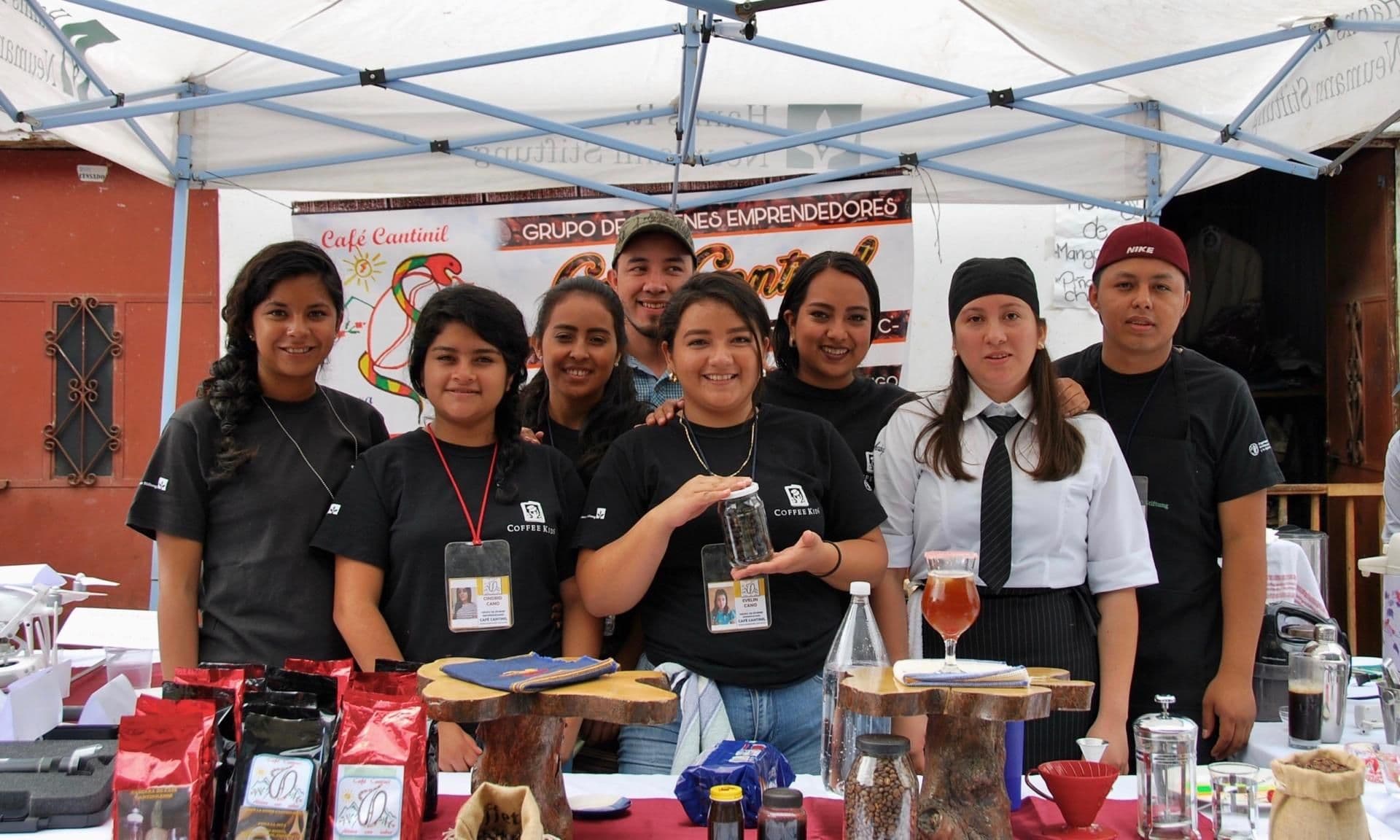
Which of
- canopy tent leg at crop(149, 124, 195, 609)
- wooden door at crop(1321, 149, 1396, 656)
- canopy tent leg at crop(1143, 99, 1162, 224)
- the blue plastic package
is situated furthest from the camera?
wooden door at crop(1321, 149, 1396, 656)

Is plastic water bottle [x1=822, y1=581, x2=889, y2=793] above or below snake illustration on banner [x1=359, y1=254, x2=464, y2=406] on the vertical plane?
below

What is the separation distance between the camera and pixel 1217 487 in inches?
103

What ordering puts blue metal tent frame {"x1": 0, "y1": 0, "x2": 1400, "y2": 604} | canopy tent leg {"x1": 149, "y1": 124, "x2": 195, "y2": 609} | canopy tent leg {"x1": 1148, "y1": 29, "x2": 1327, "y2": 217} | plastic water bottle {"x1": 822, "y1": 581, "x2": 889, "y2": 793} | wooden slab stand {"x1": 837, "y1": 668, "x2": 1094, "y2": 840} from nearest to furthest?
1. wooden slab stand {"x1": 837, "y1": 668, "x2": 1094, "y2": 840}
2. plastic water bottle {"x1": 822, "y1": 581, "x2": 889, "y2": 793}
3. blue metal tent frame {"x1": 0, "y1": 0, "x2": 1400, "y2": 604}
4. canopy tent leg {"x1": 1148, "y1": 29, "x2": 1327, "y2": 217}
5. canopy tent leg {"x1": 149, "y1": 124, "x2": 195, "y2": 609}

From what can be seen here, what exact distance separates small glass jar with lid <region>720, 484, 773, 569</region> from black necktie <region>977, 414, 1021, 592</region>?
0.51m

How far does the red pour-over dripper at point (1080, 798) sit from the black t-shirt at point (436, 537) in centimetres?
Answer: 105

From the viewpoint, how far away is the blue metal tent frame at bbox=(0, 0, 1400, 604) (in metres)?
3.30

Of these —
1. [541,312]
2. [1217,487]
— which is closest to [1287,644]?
[1217,487]

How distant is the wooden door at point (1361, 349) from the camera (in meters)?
5.84

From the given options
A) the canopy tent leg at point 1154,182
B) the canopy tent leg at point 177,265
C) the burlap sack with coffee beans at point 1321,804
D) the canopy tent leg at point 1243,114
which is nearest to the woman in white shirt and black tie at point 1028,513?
the burlap sack with coffee beans at point 1321,804

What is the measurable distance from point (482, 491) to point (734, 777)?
2.83 feet

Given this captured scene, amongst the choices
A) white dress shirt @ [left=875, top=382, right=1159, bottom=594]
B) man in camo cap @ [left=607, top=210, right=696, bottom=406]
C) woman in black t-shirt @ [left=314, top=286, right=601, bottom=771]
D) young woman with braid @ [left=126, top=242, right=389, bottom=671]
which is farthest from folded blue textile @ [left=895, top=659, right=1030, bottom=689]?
man in camo cap @ [left=607, top=210, right=696, bottom=406]

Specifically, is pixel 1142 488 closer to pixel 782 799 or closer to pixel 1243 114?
pixel 782 799

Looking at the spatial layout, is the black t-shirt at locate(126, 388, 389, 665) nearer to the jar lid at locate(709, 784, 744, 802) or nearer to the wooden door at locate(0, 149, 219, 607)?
the jar lid at locate(709, 784, 744, 802)

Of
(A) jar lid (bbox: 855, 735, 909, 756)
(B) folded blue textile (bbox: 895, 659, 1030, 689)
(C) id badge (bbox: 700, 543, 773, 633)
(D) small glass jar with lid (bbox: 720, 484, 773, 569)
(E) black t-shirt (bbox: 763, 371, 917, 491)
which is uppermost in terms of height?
(E) black t-shirt (bbox: 763, 371, 917, 491)
